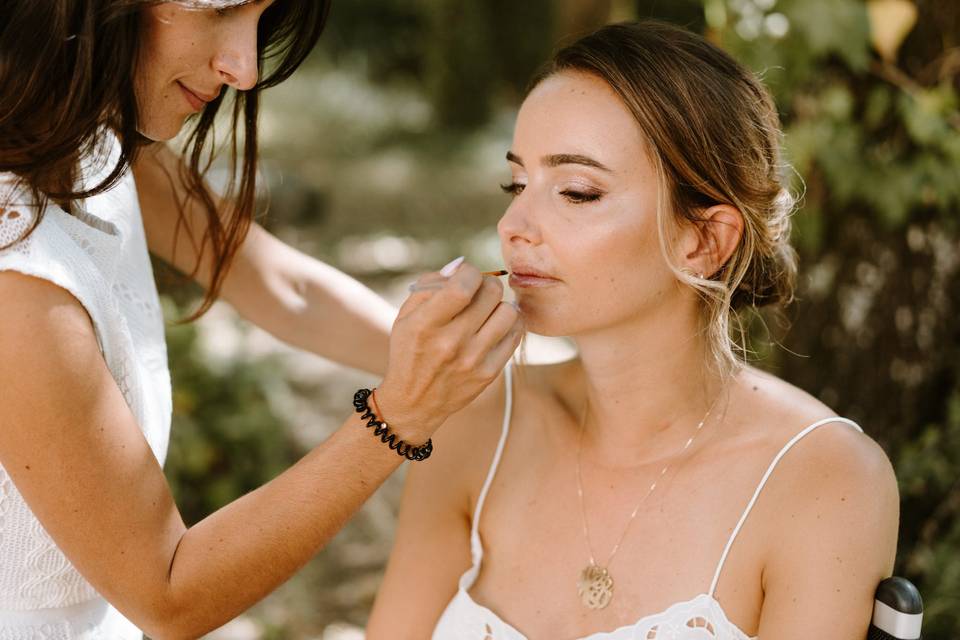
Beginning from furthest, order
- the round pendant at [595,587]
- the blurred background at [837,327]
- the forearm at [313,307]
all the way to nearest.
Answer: the blurred background at [837,327], the forearm at [313,307], the round pendant at [595,587]

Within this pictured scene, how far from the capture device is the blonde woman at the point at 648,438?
2.15 m

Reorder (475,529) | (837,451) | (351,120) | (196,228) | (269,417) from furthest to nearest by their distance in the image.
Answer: (351,120), (269,417), (196,228), (475,529), (837,451)

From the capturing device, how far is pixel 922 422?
375 centimetres

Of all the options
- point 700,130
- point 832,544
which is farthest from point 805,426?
point 700,130

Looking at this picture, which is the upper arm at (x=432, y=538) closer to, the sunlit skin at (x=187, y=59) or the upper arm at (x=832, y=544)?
the upper arm at (x=832, y=544)

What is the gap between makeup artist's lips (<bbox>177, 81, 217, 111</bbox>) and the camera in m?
2.01

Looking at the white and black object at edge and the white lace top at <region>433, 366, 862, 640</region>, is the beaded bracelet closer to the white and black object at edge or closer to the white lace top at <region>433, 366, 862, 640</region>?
the white lace top at <region>433, 366, 862, 640</region>

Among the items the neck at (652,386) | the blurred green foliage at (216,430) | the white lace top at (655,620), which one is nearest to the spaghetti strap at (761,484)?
the white lace top at (655,620)

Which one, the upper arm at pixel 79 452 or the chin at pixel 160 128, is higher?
the chin at pixel 160 128

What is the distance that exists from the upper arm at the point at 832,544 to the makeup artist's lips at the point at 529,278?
2.05 feet

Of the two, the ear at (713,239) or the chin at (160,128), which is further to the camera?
the ear at (713,239)

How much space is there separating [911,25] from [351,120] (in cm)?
1090

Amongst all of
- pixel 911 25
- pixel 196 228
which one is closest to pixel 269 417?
pixel 196 228

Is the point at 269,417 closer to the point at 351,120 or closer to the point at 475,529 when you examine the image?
the point at 475,529
